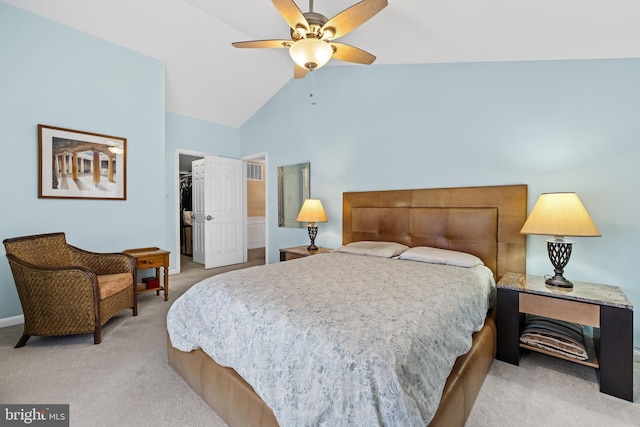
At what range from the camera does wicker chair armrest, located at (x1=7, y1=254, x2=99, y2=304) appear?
7.55ft

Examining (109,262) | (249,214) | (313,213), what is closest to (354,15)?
(313,213)

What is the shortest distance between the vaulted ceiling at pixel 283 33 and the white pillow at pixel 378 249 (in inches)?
78.8

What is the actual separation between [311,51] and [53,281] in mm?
2751

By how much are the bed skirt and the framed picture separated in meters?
2.47

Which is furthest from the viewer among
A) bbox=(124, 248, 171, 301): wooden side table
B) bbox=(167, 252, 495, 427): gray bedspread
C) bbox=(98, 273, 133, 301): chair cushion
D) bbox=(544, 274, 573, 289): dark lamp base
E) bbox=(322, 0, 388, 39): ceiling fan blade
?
bbox=(124, 248, 171, 301): wooden side table

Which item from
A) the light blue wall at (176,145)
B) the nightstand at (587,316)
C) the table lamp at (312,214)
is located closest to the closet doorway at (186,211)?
the light blue wall at (176,145)

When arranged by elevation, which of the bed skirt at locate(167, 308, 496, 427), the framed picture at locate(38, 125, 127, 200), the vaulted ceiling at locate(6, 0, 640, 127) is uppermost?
the vaulted ceiling at locate(6, 0, 640, 127)

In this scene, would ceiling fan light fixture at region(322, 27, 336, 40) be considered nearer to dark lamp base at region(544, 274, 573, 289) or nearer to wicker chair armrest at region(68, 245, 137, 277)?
dark lamp base at region(544, 274, 573, 289)

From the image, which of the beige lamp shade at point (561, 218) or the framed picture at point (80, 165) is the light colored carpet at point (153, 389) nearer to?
the beige lamp shade at point (561, 218)

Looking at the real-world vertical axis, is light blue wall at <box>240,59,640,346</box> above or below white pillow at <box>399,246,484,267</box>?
above

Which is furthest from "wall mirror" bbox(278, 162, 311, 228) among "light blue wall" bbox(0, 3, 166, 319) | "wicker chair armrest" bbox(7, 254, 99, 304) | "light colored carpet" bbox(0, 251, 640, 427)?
"wicker chair armrest" bbox(7, 254, 99, 304)

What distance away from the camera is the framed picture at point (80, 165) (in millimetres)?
2994

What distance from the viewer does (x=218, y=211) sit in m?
5.21

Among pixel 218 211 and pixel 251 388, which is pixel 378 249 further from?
pixel 218 211
